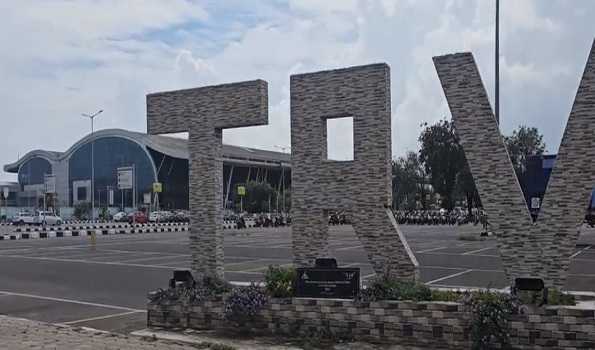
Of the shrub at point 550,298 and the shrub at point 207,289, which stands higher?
the shrub at point 550,298

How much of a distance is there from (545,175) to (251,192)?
63.2 m

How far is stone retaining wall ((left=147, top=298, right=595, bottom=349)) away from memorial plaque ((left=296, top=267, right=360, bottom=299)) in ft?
0.65

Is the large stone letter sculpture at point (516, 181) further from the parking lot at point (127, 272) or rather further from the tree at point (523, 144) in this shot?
the tree at point (523, 144)

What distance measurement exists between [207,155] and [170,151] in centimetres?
8668

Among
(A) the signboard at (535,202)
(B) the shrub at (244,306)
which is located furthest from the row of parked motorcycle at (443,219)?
(B) the shrub at (244,306)

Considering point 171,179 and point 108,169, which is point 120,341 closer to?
point 171,179

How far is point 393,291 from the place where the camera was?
8.81m

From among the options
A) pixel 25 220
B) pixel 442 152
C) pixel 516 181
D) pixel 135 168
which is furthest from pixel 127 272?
pixel 135 168

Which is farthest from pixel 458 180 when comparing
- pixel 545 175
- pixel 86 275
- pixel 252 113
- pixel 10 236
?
pixel 252 113

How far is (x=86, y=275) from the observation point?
60.0 feet

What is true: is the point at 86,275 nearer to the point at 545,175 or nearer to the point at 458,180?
the point at 545,175

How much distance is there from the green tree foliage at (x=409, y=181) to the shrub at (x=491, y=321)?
67.6m

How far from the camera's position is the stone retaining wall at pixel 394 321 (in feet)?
25.4

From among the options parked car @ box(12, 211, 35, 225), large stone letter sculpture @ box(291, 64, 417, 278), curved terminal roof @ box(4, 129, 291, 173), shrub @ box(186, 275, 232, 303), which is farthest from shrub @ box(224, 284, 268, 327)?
curved terminal roof @ box(4, 129, 291, 173)
